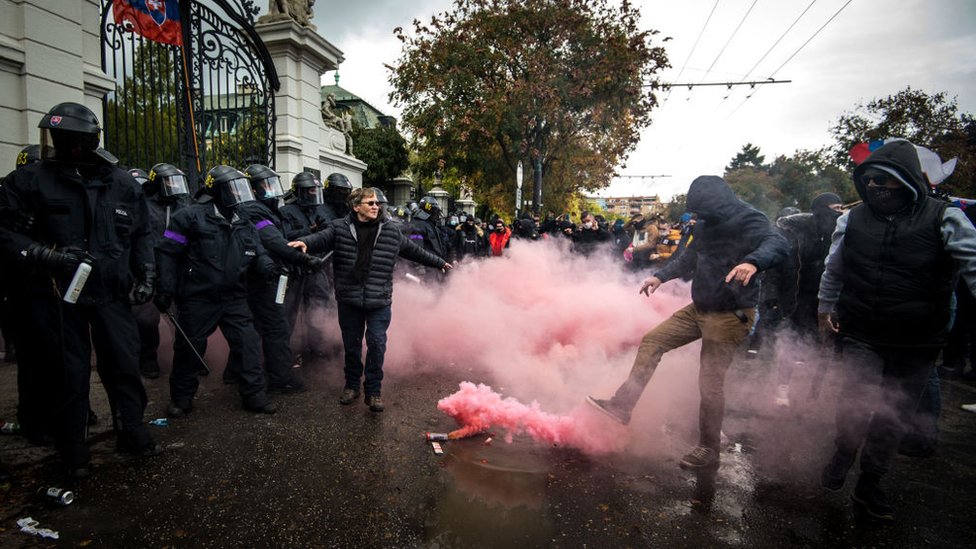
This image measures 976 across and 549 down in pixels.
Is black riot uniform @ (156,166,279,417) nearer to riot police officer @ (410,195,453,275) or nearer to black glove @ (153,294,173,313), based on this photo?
black glove @ (153,294,173,313)

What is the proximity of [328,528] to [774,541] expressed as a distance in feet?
7.59

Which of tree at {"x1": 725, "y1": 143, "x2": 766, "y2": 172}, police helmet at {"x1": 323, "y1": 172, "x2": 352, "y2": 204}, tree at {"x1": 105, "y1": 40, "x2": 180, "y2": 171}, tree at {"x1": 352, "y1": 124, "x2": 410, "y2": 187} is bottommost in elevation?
police helmet at {"x1": 323, "y1": 172, "x2": 352, "y2": 204}

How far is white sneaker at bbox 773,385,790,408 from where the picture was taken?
470cm

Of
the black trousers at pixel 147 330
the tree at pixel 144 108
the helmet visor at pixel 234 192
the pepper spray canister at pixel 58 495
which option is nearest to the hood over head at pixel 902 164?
the helmet visor at pixel 234 192

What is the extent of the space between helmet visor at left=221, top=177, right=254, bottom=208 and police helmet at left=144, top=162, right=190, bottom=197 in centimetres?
126

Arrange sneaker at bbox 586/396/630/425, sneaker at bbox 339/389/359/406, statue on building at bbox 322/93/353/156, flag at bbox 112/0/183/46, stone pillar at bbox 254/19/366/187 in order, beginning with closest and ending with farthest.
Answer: sneaker at bbox 586/396/630/425, sneaker at bbox 339/389/359/406, flag at bbox 112/0/183/46, stone pillar at bbox 254/19/366/187, statue on building at bbox 322/93/353/156

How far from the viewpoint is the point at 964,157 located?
18.1 meters

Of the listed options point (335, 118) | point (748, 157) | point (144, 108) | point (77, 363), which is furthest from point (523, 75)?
point (748, 157)

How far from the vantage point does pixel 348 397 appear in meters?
4.46

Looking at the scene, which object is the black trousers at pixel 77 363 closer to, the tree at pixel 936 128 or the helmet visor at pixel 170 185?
the helmet visor at pixel 170 185

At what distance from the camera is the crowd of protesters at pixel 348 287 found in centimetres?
285

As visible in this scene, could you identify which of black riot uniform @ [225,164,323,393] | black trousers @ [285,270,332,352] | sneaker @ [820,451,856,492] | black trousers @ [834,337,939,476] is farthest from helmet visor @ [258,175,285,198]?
sneaker @ [820,451,856,492]

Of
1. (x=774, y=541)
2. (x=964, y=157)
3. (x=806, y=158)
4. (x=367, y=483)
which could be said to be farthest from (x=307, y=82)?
(x=806, y=158)

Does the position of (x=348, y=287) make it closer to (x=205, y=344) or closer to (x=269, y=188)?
(x=205, y=344)
